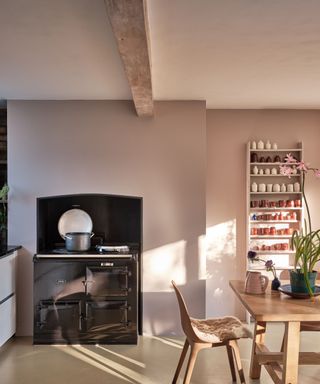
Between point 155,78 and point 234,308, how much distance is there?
279 cm

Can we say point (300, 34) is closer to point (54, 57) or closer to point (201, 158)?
point (54, 57)

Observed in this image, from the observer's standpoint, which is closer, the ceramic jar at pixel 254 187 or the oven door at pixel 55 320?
the oven door at pixel 55 320

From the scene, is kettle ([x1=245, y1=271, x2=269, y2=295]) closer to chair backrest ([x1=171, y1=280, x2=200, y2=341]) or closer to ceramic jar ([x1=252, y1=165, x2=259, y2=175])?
chair backrest ([x1=171, y1=280, x2=200, y2=341])

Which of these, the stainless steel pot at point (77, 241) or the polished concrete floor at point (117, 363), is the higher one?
the stainless steel pot at point (77, 241)

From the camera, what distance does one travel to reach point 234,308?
4984mm

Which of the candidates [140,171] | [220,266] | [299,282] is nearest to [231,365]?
[299,282]

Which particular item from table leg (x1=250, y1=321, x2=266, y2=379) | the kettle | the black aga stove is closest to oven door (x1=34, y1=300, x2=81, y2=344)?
the black aga stove

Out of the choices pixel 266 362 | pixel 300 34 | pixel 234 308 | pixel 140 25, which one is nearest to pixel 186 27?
pixel 140 25

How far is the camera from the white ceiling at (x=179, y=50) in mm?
2320

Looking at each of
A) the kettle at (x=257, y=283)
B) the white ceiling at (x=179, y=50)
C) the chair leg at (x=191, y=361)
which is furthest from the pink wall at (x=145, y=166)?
the chair leg at (x=191, y=361)

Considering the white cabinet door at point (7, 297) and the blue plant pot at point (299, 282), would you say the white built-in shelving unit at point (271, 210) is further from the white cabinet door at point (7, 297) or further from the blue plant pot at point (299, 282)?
the white cabinet door at point (7, 297)

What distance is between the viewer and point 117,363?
370 cm

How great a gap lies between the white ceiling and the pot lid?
1174 millimetres

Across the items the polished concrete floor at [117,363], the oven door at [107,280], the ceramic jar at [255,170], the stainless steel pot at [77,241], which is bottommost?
the polished concrete floor at [117,363]
